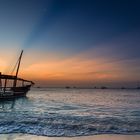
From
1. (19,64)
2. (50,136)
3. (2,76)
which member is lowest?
(50,136)

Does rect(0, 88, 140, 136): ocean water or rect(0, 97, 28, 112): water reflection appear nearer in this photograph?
rect(0, 88, 140, 136): ocean water

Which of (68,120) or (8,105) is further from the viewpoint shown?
(8,105)

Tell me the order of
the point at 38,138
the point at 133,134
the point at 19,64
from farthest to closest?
the point at 19,64
the point at 133,134
the point at 38,138

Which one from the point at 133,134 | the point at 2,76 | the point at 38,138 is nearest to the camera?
the point at 38,138

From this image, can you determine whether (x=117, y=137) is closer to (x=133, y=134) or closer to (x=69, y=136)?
(x=133, y=134)

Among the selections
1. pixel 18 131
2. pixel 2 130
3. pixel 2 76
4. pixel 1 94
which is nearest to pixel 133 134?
pixel 18 131

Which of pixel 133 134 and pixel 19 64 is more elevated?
pixel 19 64

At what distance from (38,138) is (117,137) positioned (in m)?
3.90

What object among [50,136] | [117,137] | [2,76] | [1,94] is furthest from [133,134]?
[1,94]

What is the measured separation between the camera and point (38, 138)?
41.2 ft

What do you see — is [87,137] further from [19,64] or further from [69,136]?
[19,64]

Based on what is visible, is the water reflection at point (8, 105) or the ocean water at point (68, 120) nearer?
the ocean water at point (68, 120)

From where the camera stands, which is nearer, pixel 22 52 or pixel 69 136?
pixel 69 136

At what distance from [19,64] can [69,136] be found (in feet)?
157
